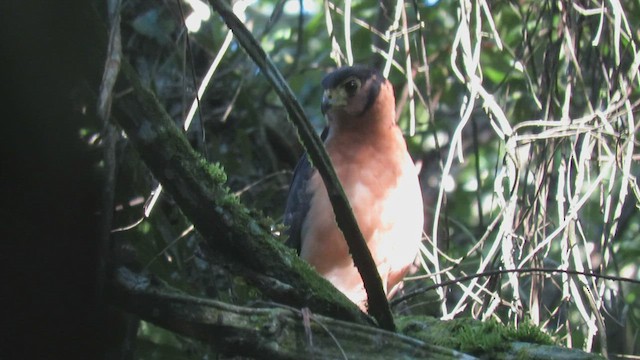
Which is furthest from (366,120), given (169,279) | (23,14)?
(23,14)

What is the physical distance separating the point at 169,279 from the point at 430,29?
2.84 meters

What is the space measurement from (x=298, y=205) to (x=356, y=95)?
62cm

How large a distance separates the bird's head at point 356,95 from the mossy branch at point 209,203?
2298 millimetres

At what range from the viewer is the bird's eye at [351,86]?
477cm

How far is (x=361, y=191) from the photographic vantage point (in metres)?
4.60

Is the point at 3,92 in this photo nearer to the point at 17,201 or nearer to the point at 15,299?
the point at 17,201

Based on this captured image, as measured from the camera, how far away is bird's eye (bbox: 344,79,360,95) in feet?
15.6

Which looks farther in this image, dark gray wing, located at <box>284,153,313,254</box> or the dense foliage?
dark gray wing, located at <box>284,153,313,254</box>

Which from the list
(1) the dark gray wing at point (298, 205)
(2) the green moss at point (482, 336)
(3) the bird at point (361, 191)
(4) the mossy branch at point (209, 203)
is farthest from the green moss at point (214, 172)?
(1) the dark gray wing at point (298, 205)

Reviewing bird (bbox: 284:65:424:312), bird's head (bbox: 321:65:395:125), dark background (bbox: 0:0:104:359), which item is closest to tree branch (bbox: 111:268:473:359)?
dark background (bbox: 0:0:104:359)

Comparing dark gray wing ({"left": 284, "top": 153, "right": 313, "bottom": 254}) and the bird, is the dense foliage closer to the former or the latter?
the bird

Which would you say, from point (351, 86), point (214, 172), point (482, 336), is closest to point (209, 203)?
point (214, 172)

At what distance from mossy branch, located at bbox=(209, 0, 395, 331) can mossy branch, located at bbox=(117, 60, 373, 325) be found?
157 millimetres

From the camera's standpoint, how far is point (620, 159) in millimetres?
3553
